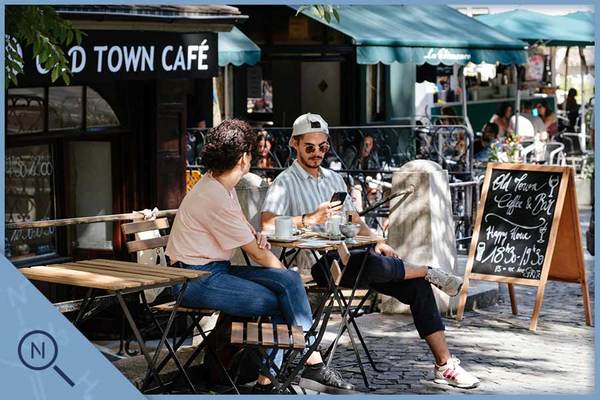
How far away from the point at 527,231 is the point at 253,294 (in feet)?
11.5

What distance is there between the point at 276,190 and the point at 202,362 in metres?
1.13

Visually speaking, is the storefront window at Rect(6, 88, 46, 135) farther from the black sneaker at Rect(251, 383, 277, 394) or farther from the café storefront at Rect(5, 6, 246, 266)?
the black sneaker at Rect(251, 383, 277, 394)

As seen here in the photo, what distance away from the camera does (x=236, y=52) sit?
14.4 meters

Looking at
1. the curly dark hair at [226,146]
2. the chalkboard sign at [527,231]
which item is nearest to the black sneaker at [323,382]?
the curly dark hair at [226,146]

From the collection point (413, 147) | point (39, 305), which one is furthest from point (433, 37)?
point (39, 305)

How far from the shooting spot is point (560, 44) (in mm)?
22578

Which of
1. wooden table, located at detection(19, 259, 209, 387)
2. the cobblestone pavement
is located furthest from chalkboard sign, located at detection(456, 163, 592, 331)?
wooden table, located at detection(19, 259, 209, 387)

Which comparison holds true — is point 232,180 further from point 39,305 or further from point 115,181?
point 115,181

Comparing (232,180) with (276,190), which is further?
(276,190)

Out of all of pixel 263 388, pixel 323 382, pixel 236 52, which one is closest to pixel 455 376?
pixel 323 382

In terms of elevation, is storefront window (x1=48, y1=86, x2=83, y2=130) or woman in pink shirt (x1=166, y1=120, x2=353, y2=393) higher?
storefront window (x1=48, y1=86, x2=83, y2=130)

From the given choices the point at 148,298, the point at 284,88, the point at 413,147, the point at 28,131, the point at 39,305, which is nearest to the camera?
the point at 39,305

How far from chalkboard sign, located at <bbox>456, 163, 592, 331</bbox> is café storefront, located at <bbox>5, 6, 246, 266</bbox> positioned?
233 centimetres

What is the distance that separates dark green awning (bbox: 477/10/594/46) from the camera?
2197 centimetres
